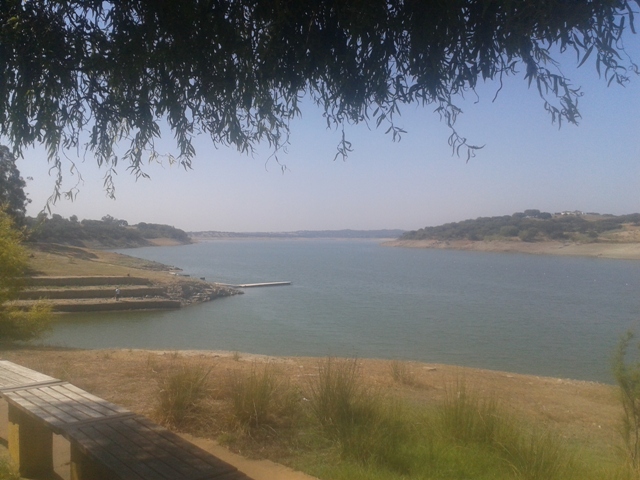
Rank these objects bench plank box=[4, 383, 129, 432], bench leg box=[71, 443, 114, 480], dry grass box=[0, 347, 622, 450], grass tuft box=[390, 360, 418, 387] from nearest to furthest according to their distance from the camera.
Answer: bench leg box=[71, 443, 114, 480] → bench plank box=[4, 383, 129, 432] → dry grass box=[0, 347, 622, 450] → grass tuft box=[390, 360, 418, 387]

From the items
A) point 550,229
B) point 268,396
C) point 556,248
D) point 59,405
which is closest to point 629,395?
point 268,396

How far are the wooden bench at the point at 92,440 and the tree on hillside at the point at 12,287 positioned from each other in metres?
8.32

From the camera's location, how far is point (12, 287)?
1267 cm

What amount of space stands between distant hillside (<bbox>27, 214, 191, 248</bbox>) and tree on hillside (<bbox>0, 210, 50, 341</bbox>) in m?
18.2

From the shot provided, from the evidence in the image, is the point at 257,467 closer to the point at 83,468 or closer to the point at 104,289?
the point at 83,468

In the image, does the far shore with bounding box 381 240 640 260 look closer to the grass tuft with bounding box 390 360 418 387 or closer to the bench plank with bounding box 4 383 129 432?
the grass tuft with bounding box 390 360 418 387

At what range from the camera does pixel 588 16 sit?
3.52 meters

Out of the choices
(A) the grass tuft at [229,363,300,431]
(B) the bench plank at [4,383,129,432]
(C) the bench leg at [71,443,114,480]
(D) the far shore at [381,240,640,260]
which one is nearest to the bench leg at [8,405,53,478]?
(B) the bench plank at [4,383,129,432]

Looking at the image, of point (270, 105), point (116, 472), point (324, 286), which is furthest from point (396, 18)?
point (324, 286)

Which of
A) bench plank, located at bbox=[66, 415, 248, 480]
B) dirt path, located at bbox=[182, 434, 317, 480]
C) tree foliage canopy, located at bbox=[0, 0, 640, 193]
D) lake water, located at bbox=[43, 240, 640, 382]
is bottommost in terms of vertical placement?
lake water, located at bbox=[43, 240, 640, 382]

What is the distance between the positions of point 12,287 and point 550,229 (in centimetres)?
7766

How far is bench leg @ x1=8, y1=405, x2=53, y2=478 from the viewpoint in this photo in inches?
162

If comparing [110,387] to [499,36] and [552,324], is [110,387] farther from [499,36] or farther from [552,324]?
[552,324]

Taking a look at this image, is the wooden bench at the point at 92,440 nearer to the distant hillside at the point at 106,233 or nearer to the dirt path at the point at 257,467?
the dirt path at the point at 257,467
